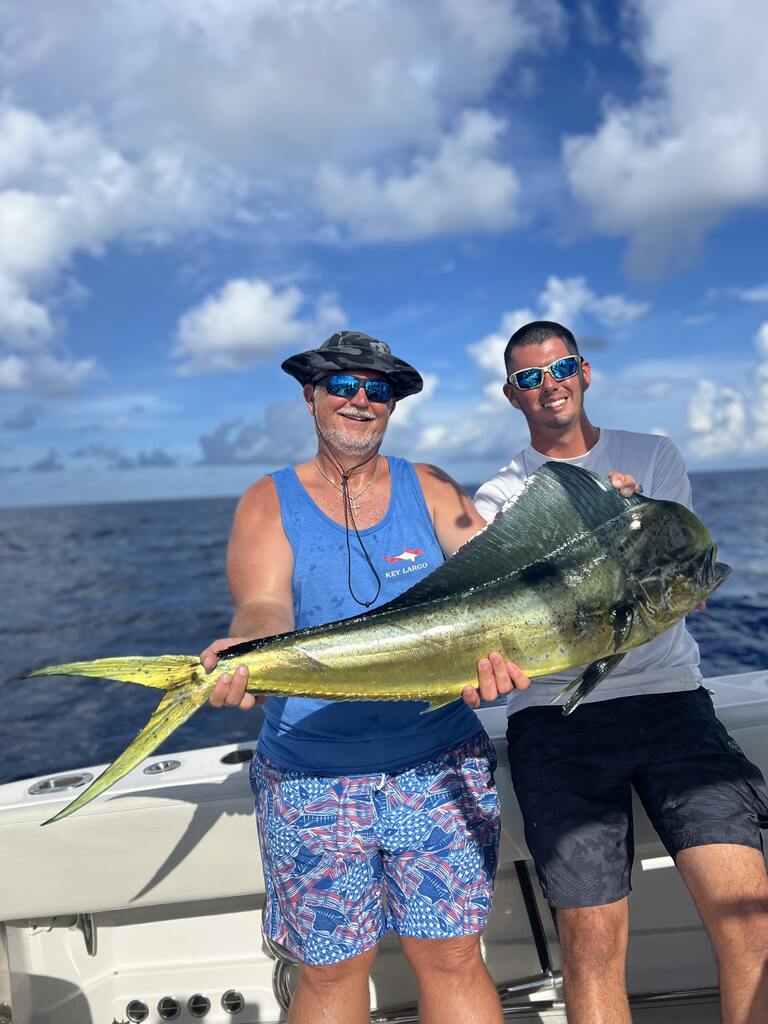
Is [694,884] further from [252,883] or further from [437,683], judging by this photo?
[252,883]

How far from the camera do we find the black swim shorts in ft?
8.19

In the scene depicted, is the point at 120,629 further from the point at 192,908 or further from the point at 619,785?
the point at 619,785

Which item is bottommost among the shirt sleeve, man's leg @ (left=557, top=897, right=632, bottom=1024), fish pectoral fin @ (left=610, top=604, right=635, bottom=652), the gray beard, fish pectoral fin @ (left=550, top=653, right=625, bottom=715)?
man's leg @ (left=557, top=897, right=632, bottom=1024)

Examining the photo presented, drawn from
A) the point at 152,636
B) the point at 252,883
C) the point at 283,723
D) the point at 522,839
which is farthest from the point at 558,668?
the point at 152,636

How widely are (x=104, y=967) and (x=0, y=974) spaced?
1.50ft

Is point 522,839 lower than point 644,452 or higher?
lower

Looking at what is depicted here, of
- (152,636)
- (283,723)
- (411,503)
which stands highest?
(152,636)

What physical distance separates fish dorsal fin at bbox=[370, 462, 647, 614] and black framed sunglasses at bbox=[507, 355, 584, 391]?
0.88 meters

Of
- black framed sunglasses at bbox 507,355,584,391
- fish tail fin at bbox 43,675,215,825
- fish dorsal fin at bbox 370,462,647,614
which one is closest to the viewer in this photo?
fish tail fin at bbox 43,675,215,825

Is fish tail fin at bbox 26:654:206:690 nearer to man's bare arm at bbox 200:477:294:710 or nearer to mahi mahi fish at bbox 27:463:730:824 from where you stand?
mahi mahi fish at bbox 27:463:730:824

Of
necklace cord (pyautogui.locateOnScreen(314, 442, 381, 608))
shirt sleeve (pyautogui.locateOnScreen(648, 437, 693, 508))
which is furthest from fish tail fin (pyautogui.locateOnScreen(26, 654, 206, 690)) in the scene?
shirt sleeve (pyautogui.locateOnScreen(648, 437, 693, 508))

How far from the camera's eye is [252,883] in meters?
3.03

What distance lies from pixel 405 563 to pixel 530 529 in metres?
0.48

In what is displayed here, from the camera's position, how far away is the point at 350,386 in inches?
106
